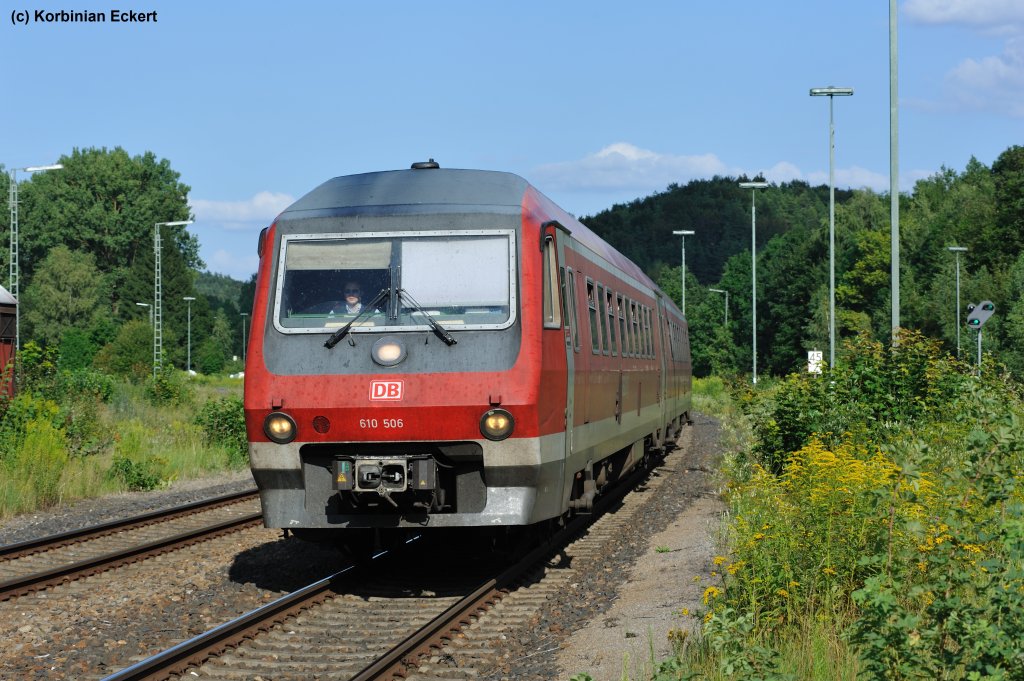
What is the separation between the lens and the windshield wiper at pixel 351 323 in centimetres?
973

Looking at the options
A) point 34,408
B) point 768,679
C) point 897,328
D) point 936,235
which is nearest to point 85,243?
point 936,235

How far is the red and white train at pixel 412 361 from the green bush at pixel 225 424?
49.5 ft

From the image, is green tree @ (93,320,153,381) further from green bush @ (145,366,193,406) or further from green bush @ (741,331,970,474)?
green bush @ (741,331,970,474)

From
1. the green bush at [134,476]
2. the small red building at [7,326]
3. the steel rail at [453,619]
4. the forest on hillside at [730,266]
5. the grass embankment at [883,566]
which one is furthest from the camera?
the forest on hillside at [730,266]

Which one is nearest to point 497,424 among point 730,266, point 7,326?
point 7,326

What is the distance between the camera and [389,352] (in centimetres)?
966

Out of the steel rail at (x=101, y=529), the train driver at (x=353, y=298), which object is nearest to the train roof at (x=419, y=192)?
the train driver at (x=353, y=298)

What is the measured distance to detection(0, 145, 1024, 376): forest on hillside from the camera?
71.9 m

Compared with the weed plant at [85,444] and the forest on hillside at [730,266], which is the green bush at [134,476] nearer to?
the weed plant at [85,444]

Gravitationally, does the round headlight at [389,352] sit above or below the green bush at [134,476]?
above

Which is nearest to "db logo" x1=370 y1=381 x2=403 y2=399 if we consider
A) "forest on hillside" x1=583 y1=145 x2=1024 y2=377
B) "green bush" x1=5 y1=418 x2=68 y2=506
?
"green bush" x1=5 y1=418 x2=68 y2=506

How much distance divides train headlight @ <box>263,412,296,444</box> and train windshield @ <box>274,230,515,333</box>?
0.71 meters

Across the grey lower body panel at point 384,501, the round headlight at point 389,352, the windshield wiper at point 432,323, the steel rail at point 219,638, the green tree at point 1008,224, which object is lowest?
the steel rail at point 219,638

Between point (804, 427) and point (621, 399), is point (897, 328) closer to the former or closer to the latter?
point (804, 427)
